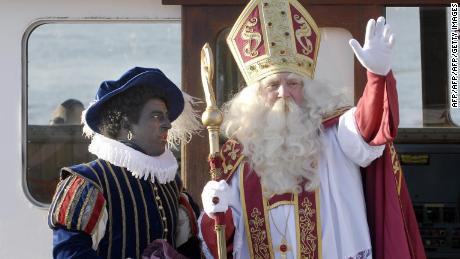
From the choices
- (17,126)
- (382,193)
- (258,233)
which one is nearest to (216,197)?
(258,233)

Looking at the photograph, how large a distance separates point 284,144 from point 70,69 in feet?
4.46

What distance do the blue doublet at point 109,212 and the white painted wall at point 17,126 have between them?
97 centimetres

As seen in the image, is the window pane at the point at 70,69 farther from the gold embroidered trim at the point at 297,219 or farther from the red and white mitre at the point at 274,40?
the gold embroidered trim at the point at 297,219

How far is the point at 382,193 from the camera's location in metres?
3.60

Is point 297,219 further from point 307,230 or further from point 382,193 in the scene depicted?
point 382,193

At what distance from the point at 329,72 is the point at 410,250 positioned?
3.30 ft

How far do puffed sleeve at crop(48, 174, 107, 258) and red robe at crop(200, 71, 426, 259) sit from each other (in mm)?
475

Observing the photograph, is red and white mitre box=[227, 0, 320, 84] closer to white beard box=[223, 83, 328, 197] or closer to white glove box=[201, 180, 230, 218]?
white beard box=[223, 83, 328, 197]

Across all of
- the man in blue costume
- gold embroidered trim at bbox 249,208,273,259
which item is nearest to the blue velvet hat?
the man in blue costume

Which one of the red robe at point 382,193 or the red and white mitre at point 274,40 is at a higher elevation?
the red and white mitre at point 274,40

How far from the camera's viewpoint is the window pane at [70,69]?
14.3 feet

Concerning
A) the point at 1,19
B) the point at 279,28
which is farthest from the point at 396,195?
the point at 1,19

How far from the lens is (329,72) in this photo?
4.23 meters

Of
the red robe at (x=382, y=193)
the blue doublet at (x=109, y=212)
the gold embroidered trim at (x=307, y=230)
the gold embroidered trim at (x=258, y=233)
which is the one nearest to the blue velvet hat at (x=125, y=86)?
the blue doublet at (x=109, y=212)
